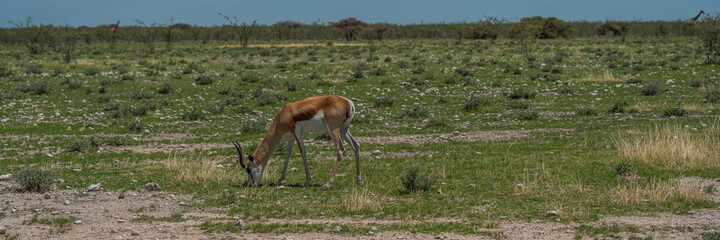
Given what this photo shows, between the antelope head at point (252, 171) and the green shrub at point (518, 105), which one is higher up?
the green shrub at point (518, 105)

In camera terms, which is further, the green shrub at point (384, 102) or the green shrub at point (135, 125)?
the green shrub at point (384, 102)

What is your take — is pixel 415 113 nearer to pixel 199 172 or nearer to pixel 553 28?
pixel 199 172

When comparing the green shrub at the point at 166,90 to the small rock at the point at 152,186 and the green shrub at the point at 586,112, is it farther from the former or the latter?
the green shrub at the point at 586,112

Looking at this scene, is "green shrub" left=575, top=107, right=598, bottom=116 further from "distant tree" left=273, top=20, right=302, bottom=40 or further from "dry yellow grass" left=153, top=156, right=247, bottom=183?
"distant tree" left=273, top=20, right=302, bottom=40

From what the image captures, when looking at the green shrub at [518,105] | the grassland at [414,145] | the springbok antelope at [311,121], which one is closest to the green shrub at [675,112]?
the grassland at [414,145]

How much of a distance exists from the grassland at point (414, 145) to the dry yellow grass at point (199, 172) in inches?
1.8

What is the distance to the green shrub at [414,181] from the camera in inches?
427

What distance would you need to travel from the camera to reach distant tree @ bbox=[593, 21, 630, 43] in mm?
86438

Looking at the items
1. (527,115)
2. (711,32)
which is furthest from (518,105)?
(711,32)

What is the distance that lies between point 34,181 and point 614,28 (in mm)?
89580

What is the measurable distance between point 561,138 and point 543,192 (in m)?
5.80

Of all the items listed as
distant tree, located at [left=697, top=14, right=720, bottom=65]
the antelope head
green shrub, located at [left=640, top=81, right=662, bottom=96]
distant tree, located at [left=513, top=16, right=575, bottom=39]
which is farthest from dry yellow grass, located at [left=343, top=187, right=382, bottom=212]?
distant tree, located at [left=513, top=16, right=575, bottom=39]

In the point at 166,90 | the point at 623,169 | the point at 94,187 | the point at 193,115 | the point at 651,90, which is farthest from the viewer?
the point at 166,90

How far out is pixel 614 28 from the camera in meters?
87.5
